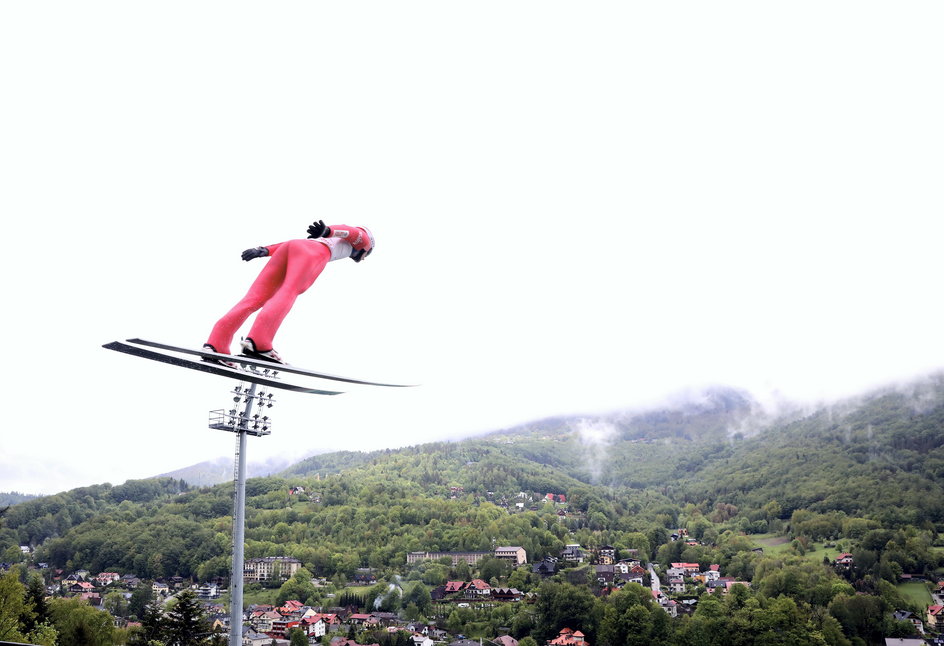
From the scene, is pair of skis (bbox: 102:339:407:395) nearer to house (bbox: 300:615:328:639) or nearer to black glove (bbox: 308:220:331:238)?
black glove (bbox: 308:220:331:238)

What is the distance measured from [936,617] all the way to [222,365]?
204 feet

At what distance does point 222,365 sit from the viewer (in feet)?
18.0

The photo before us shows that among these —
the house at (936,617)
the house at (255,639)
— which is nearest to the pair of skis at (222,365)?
the house at (255,639)

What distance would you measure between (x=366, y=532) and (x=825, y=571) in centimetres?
4942

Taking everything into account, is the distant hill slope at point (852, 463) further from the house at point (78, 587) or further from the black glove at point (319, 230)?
the black glove at point (319, 230)

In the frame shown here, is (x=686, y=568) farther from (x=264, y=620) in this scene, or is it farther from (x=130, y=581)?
(x=130, y=581)

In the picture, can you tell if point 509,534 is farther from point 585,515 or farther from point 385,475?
point 385,475

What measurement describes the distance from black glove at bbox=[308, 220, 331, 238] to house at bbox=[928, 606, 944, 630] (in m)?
60.8

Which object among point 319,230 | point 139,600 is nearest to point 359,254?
point 319,230

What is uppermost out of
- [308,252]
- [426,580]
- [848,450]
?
[308,252]

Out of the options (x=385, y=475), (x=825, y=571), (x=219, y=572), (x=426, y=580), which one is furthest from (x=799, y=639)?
(x=385, y=475)

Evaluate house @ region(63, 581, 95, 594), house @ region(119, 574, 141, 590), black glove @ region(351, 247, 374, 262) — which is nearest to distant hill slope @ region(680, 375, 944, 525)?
house @ region(119, 574, 141, 590)

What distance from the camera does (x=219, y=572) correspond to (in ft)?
231

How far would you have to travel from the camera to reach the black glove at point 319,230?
605 cm
